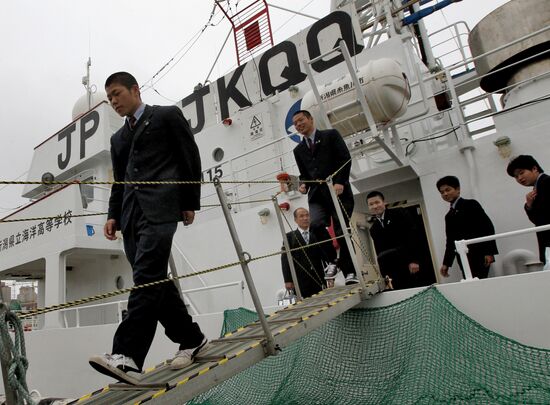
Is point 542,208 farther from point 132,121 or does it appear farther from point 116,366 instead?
point 116,366

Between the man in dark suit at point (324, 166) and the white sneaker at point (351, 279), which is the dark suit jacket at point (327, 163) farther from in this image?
the white sneaker at point (351, 279)

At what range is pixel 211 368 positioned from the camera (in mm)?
1582

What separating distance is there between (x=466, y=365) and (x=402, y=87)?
10.00ft

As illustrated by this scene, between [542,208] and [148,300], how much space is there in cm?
288

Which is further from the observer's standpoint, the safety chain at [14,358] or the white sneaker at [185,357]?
the white sneaker at [185,357]

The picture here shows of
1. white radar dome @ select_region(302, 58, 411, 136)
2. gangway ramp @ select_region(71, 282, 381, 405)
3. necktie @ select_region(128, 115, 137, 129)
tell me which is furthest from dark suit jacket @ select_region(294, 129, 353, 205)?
necktie @ select_region(128, 115, 137, 129)

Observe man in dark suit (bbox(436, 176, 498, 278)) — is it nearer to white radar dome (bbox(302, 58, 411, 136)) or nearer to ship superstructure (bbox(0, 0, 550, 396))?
ship superstructure (bbox(0, 0, 550, 396))

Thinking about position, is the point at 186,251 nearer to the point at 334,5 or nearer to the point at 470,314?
the point at 470,314

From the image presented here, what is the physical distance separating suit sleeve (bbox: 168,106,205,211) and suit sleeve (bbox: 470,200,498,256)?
2650 mm

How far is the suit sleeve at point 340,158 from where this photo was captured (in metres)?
3.08

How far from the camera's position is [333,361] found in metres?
3.04

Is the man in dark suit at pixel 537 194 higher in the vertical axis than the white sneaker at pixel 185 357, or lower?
higher

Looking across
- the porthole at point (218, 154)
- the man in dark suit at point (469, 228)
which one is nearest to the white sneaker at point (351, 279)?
the man in dark suit at point (469, 228)

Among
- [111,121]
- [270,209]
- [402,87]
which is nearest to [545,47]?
[402,87]
